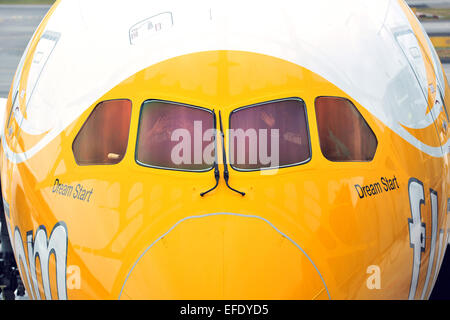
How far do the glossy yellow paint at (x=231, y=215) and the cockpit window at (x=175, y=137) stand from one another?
0.06m

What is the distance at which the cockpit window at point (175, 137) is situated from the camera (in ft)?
16.0

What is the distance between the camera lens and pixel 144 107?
198 inches

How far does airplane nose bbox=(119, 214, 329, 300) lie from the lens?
4512 mm

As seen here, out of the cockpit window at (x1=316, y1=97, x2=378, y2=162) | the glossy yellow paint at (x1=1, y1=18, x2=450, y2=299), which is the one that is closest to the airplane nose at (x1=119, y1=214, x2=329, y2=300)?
the glossy yellow paint at (x1=1, y1=18, x2=450, y2=299)

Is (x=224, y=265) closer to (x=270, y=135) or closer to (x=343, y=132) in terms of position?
(x=270, y=135)

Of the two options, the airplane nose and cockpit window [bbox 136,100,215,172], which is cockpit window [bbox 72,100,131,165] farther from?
the airplane nose

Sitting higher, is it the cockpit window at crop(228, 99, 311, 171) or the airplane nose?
the cockpit window at crop(228, 99, 311, 171)

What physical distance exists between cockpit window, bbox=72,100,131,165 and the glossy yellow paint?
0.05m

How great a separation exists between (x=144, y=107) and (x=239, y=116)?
626 mm

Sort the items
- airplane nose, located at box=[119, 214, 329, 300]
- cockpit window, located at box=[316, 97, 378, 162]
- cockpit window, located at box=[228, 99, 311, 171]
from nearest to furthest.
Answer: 1. airplane nose, located at box=[119, 214, 329, 300]
2. cockpit window, located at box=[228, 99, 311, 171]
3. cockpit window, located at box=[316, 97, 378, 162]

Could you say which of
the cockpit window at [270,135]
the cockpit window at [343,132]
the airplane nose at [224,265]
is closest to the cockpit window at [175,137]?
the cockpit window at [270,135]

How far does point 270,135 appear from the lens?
16.3 feet

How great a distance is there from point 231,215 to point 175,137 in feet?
2.22

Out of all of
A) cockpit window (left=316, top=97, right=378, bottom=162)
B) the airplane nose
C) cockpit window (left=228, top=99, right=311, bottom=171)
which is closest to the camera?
the airplane nose
